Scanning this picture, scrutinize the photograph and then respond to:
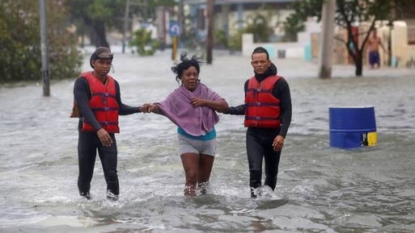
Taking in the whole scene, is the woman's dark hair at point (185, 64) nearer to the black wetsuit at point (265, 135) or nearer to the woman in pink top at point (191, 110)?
the woman in pink top at point (191, 110)

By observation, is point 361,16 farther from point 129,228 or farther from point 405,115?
point 129,228

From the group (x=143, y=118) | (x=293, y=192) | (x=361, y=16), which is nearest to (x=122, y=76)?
(x=361, y=16)

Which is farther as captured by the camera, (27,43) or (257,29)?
(257,29)

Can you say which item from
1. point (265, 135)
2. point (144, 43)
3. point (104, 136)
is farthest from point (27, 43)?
point (144, 43)

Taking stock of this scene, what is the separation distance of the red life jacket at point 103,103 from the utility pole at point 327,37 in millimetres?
25457

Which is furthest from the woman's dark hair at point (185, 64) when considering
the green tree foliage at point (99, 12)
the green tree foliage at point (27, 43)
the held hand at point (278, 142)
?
the green tree foliage at point (99, 12)

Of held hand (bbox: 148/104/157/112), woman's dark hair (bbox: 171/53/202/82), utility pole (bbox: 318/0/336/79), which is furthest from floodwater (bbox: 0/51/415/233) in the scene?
utility pole (bbox: 318/0/336/79)

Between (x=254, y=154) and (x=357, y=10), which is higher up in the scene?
(x=357, y=10)

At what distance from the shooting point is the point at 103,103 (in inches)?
389

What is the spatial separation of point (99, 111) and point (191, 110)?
2.88ft

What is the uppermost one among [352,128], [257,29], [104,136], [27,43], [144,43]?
[104,136]

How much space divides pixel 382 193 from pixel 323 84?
70.0 ft

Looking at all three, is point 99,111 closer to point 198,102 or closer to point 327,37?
point 198,102

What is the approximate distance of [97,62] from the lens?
32.4ft
